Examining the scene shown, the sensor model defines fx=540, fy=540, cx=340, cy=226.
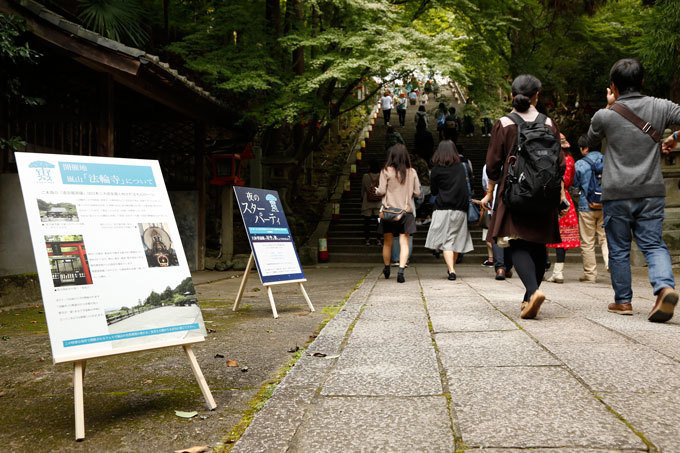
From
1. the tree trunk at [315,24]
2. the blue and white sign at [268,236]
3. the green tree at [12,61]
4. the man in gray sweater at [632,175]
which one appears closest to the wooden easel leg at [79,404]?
the blue and white sign at [268,236]

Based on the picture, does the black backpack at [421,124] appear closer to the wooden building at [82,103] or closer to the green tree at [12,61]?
the wooden building at [82,103]

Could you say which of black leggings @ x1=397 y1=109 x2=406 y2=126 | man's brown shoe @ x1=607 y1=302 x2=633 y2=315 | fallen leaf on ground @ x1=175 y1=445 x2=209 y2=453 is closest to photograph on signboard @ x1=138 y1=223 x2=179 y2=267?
fallen leaf on ground @ x1=175 y1=445 x2=209 y2=453

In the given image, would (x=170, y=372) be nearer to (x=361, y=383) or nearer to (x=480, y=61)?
(x=361, y=383)

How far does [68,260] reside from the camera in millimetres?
2396

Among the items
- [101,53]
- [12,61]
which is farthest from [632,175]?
[12,61]

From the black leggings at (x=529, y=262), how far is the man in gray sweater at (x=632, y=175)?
2.23ft

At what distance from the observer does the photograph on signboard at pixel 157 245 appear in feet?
8.93

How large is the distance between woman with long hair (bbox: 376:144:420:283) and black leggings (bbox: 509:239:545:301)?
3.39 meters

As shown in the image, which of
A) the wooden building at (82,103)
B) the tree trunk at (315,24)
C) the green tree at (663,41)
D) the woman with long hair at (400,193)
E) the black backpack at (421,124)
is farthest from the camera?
the black backpack at (421,124)

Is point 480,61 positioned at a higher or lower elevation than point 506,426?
higher

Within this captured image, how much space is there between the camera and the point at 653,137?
4.55 m

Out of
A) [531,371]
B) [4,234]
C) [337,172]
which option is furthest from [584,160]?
[337,172]

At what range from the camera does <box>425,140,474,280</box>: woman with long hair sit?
833 centimetres

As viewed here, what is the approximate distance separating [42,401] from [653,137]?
483 cm
